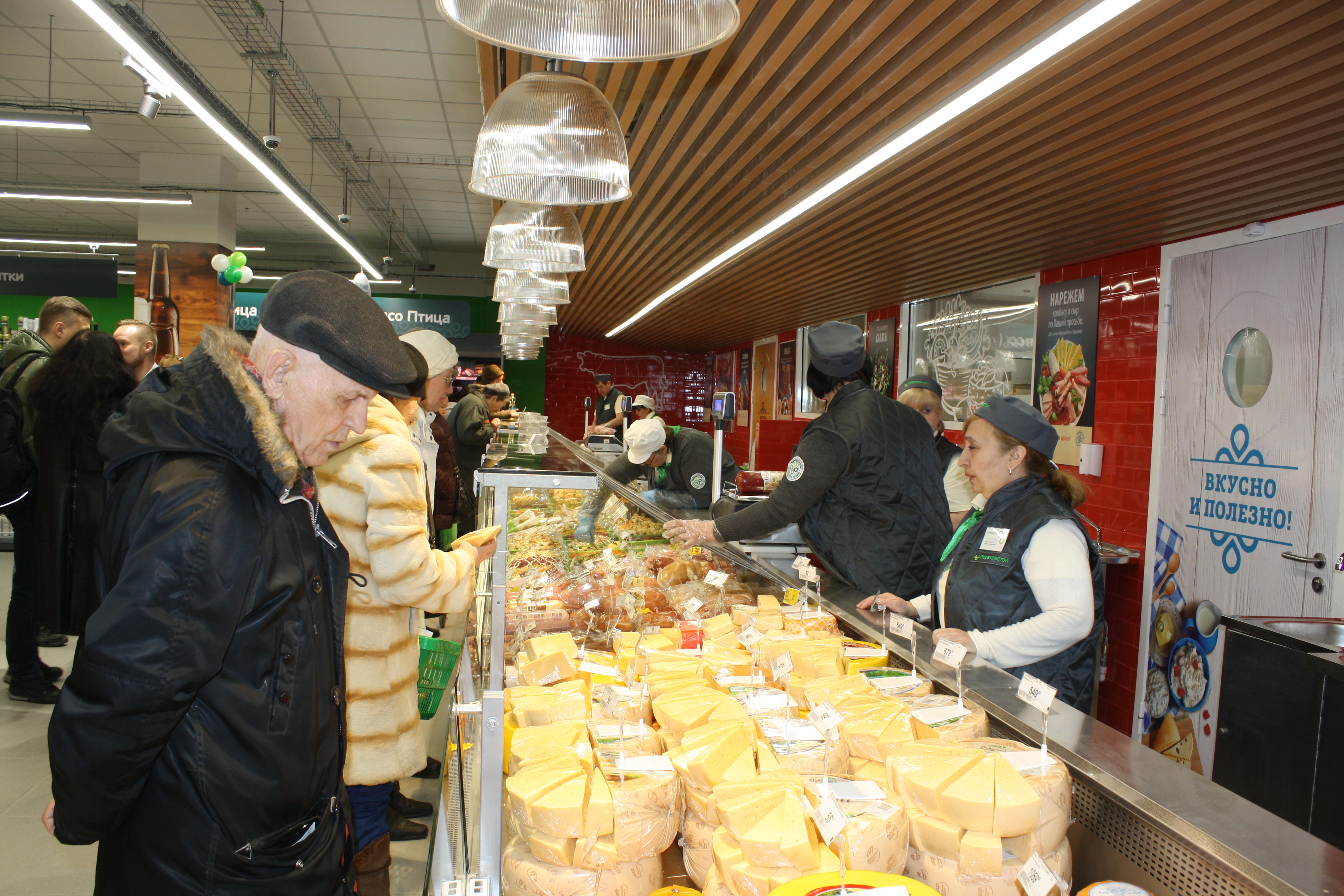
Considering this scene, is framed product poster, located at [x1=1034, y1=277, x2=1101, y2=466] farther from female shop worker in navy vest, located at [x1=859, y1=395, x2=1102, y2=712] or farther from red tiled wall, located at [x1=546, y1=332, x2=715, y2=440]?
red tiled wall, located at [x1=546, y1=332, x2=715, y2=440]

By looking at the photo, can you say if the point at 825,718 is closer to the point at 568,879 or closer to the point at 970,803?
the point at 970,803

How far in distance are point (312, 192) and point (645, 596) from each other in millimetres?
11301

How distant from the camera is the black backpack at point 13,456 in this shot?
4.20 m

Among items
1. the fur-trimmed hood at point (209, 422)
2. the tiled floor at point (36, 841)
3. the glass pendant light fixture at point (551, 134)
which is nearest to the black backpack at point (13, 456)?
the tiled floor at point (36, 841)

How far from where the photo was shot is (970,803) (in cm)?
117

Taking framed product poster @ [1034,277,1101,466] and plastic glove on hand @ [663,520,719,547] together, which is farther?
framed product poster @ [1034,277,1101,466]

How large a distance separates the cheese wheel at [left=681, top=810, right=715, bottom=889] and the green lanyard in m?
1.37

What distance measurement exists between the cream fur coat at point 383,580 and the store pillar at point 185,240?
32.9ft

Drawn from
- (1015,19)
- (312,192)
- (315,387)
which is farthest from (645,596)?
(312,192)

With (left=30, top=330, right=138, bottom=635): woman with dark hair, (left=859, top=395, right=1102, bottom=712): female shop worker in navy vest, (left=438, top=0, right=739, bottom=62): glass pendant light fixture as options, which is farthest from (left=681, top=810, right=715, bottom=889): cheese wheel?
(left=30, top=330, right=138, bottom=635): woman with dark hair

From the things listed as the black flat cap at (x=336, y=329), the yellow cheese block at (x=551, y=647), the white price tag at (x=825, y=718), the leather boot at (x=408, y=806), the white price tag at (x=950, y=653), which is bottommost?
the leather boot at (x=408, y=806)

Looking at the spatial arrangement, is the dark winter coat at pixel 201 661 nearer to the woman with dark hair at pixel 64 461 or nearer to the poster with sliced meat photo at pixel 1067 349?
the woman with dark hair at pixel 64 461

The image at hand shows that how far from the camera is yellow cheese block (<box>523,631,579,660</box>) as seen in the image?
6.06ft

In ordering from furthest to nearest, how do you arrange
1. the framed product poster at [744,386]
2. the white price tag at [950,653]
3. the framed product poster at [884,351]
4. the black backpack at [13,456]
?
1. the framed product poster at [744,386]
2. the framed product poster at [884,351]
3. the black backpack at [13,456]
4. the white price tag at [950,653]
